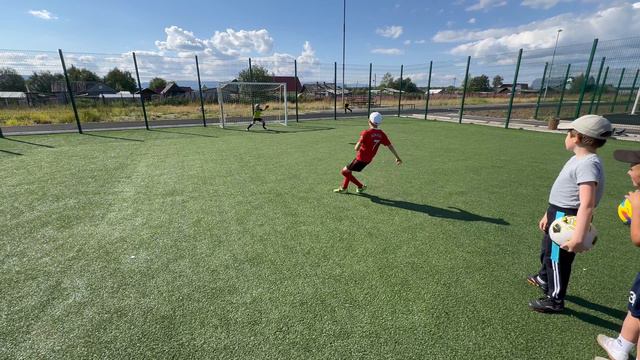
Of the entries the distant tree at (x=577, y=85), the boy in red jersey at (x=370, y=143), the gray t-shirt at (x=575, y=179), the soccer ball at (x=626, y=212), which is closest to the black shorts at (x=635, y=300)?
the soccer ball at (x=626, y=212)

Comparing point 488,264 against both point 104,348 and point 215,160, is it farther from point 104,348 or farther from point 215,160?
point 215,160

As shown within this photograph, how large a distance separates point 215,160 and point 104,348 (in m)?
5.73

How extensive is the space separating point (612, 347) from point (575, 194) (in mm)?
1007

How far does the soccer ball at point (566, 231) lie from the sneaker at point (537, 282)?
82 cm

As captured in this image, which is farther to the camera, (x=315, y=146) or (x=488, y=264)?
(x=315, y=146)

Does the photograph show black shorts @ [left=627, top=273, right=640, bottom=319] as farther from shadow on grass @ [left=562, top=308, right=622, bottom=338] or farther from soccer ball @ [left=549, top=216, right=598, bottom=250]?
shadow on grass @ [left=562, top=308, right=622, bottom=338]

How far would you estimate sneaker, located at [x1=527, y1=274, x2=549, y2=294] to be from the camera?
2578 mm

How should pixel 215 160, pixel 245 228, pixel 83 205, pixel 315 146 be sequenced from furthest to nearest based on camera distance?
pixel 315 146
pixel 215 160
pixel 83 205
pixel 245 228

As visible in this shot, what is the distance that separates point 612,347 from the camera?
1907 millimetres

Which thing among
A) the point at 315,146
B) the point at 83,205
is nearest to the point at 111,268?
the point at 83,205

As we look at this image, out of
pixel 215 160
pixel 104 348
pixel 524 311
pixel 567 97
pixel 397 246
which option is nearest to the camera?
pixel 104 348

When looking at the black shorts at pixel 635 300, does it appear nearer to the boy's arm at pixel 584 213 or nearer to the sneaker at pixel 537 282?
the boy's arm at pixel 584 213

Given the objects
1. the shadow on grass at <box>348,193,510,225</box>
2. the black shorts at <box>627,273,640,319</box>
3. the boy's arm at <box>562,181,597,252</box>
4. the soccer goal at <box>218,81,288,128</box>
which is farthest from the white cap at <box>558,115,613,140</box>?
the soccer goal at <box>218,81,288,128</box>

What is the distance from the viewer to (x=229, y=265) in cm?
300
